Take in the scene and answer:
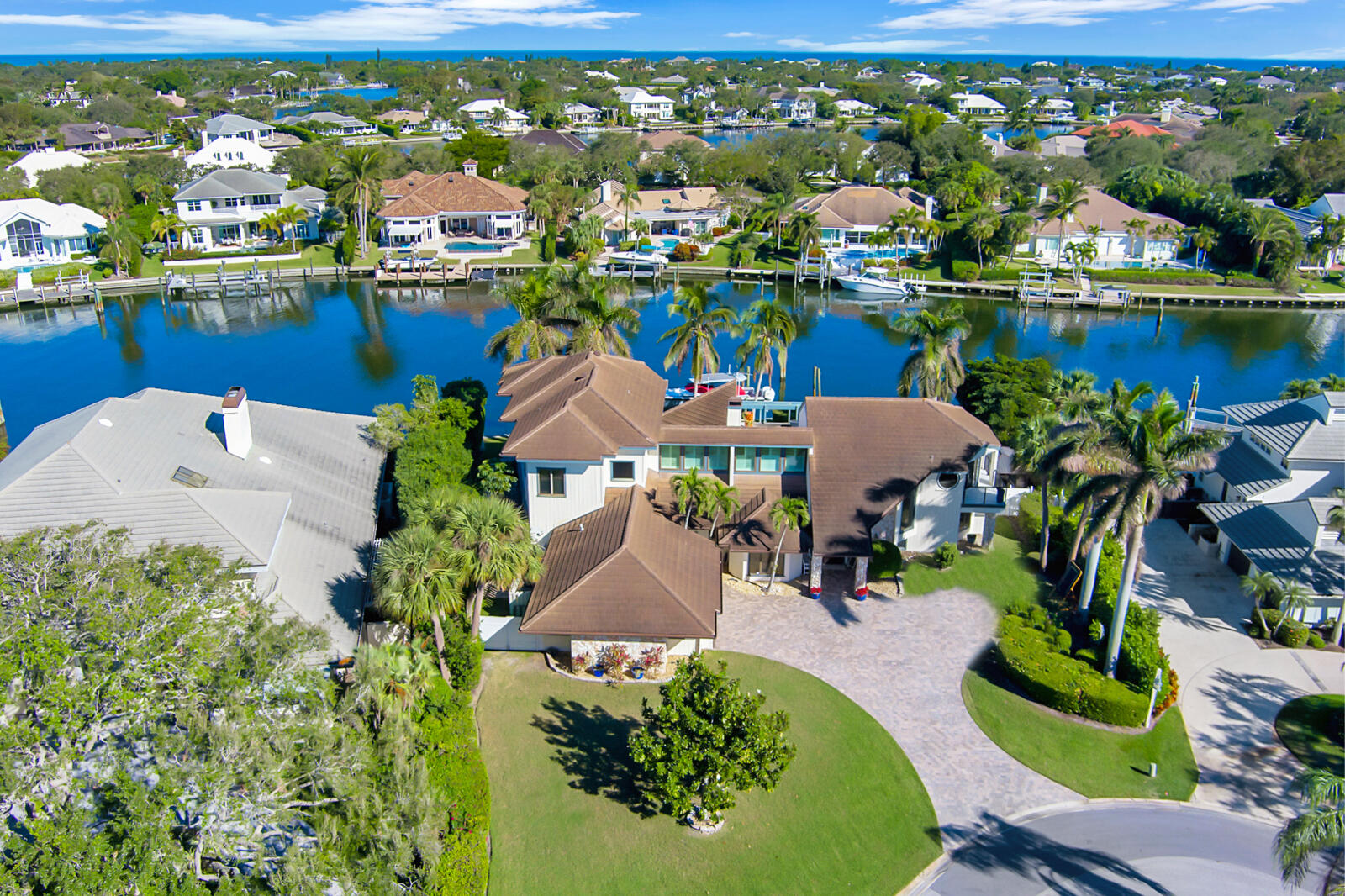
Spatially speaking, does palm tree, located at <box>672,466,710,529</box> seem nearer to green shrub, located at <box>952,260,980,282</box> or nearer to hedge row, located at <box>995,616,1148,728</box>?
hedge row, located at <box>995,616,1148,728</box>

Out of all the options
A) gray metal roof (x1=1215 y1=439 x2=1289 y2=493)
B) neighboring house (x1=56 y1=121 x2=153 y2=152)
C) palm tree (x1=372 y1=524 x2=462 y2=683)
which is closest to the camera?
palm tree (x1=372 y1=524 x2=462 y2=683)

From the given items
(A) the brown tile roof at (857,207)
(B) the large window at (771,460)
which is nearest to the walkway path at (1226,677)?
(B) the large window at (771,460)

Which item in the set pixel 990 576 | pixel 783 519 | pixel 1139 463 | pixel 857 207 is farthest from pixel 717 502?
pixel 857 207

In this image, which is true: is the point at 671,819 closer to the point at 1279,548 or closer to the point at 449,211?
the point at 1279,548

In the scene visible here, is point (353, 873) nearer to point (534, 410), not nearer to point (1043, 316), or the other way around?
point (534, 410)

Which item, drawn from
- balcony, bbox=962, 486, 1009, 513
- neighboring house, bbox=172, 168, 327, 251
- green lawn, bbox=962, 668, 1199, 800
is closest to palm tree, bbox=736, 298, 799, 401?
Result: balcony, bbox=962, 486, 1009, 513
